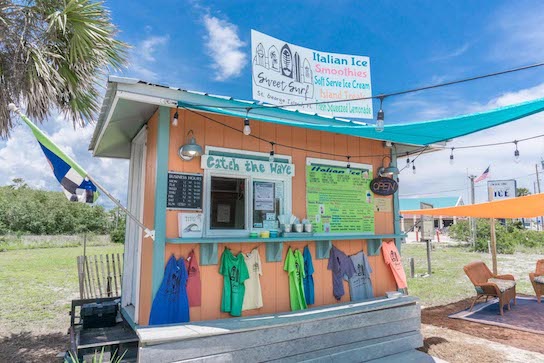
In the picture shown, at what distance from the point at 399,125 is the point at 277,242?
6.48 feet

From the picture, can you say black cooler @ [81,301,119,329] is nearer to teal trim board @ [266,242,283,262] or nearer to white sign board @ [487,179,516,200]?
teal trim board @ [266,242,283,262]

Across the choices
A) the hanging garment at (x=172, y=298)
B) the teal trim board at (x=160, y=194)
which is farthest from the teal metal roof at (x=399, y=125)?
the hanging garment at (x=172, y=298)

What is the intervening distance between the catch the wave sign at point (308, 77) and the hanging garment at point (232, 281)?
78.4 inches

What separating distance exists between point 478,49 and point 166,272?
679 cm

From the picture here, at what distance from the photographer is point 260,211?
14.1 feet

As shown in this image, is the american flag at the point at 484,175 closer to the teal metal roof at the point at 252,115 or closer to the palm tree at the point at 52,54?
the teal metal roof at the point at 252,115

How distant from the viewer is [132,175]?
584 cm

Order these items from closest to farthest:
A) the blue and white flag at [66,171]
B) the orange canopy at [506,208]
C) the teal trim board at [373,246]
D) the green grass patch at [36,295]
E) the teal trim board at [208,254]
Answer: the blue and white flag at [66,171], the teal trim board at [208,254], the teal trim board at [373,246], the green grass patch at [36,295], the orange canopy at [506,208]

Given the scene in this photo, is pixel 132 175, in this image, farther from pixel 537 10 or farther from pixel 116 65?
pixel 537 10

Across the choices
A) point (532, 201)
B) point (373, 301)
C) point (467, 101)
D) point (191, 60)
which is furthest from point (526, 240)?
point (191, 60)

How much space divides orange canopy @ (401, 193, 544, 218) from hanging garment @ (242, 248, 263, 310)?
4.88m

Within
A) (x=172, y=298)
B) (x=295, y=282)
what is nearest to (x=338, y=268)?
(x=295, y=282)

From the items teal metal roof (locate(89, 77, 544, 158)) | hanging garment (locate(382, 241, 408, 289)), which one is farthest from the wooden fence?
hanging garment (locate(382, 241, 408, 289))

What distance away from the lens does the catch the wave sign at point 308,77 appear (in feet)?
15.4
